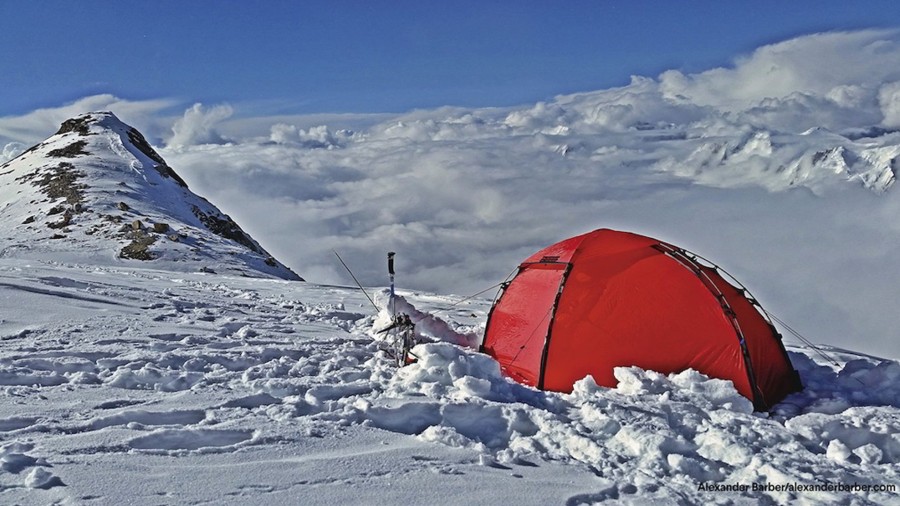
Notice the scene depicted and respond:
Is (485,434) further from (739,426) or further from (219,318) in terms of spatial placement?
(219,318)

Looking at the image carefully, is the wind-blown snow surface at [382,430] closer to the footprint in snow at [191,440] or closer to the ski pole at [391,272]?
the footprint in snow at [191,440]

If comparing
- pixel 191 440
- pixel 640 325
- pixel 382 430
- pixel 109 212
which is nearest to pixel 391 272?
pixel 640 325

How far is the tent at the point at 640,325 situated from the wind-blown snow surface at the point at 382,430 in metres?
0.38

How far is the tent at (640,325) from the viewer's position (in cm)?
739

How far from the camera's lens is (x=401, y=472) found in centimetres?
465

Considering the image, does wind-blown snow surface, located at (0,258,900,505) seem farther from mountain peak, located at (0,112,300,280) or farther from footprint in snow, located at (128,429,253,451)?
mountain peak, located at (0,112,300,280)

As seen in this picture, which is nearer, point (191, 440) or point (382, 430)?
point (191, 440)

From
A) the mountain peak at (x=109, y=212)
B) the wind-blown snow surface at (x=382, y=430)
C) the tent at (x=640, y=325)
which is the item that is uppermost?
the mountain peak at (x=109, y=212)

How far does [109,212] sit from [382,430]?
118 ft

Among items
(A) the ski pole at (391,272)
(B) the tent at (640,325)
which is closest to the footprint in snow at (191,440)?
(A) the ski pole at (391,272)

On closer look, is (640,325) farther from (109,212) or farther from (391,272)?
(109,212)

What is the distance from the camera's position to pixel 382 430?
547 centimetres

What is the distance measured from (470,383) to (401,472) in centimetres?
185

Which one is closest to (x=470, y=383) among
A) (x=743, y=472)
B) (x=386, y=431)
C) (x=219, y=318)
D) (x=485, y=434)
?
(x=485, y=434)
